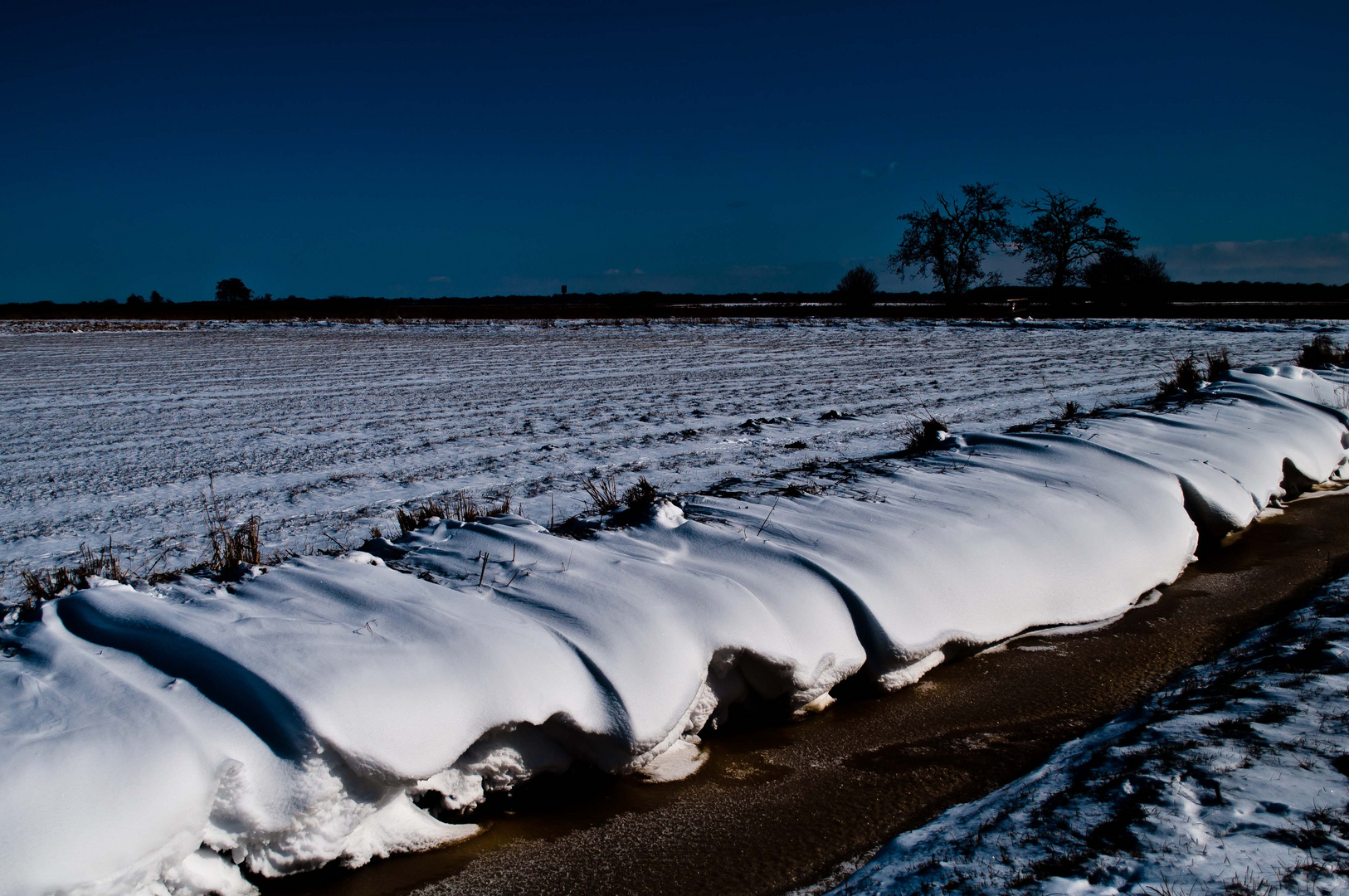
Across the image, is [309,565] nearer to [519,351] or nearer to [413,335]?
[519,351]

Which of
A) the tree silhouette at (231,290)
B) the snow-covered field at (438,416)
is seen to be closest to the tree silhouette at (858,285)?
the snow-covered field at (438,416)

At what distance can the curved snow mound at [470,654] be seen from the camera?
2.04 m

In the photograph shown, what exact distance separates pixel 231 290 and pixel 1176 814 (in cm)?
8871

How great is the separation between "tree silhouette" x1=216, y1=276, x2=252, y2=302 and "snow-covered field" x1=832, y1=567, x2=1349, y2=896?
86303 millimetres

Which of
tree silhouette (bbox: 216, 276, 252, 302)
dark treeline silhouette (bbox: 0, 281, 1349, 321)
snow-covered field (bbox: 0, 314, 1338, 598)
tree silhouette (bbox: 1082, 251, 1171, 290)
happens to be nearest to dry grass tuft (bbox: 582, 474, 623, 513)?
snow-covered field (bbox: 0, 314, 1338, 598)

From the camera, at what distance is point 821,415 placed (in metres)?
8.64

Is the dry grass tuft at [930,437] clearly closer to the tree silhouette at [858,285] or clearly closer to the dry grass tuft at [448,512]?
the dry grass tuft at [448,512]

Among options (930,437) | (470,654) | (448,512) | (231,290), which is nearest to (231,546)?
(448,512)

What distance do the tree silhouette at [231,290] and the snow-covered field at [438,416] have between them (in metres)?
64.0

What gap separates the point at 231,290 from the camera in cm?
7888

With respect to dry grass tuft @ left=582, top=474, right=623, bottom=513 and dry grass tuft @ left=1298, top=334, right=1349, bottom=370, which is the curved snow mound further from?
dry grass tuft @ left=1298, top=334, right=1349, bottom=370

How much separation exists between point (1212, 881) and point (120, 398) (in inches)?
474

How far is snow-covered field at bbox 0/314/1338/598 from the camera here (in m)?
5.30

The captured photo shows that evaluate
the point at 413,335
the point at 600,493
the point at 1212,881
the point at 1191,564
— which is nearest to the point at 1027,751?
the point at 1212,881
